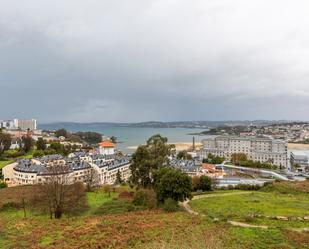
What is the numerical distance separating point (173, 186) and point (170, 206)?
78.1 inches

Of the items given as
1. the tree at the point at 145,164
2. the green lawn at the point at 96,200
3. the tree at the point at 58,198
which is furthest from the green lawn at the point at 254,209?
the tree at the point at 58,198

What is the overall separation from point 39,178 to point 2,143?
32891 millimetres

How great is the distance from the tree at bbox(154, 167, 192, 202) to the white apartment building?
2631 inches

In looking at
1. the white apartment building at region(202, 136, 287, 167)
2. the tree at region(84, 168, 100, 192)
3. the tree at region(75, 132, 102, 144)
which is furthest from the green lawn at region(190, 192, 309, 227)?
the tree at region(75, 132, 102, 144)

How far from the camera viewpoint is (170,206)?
2509 cm

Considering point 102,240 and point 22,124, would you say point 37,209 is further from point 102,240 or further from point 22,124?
point 22,124

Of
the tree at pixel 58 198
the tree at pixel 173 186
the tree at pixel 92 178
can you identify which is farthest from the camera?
the tree at pixel 92 178

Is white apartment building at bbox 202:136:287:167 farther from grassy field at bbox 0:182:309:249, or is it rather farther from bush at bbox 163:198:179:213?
bush at bbox 163:198:179:213

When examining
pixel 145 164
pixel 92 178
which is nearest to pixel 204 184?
pixel 145 164

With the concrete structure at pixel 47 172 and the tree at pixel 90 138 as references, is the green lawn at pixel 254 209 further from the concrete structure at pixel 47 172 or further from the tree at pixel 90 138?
the tree at pixel 90 138

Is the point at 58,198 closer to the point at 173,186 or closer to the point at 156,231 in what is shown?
the point at 173,186

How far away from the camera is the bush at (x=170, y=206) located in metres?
25.0

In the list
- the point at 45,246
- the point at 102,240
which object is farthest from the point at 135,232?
the point at 45,246

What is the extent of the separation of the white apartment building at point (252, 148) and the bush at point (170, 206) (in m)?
68.7
